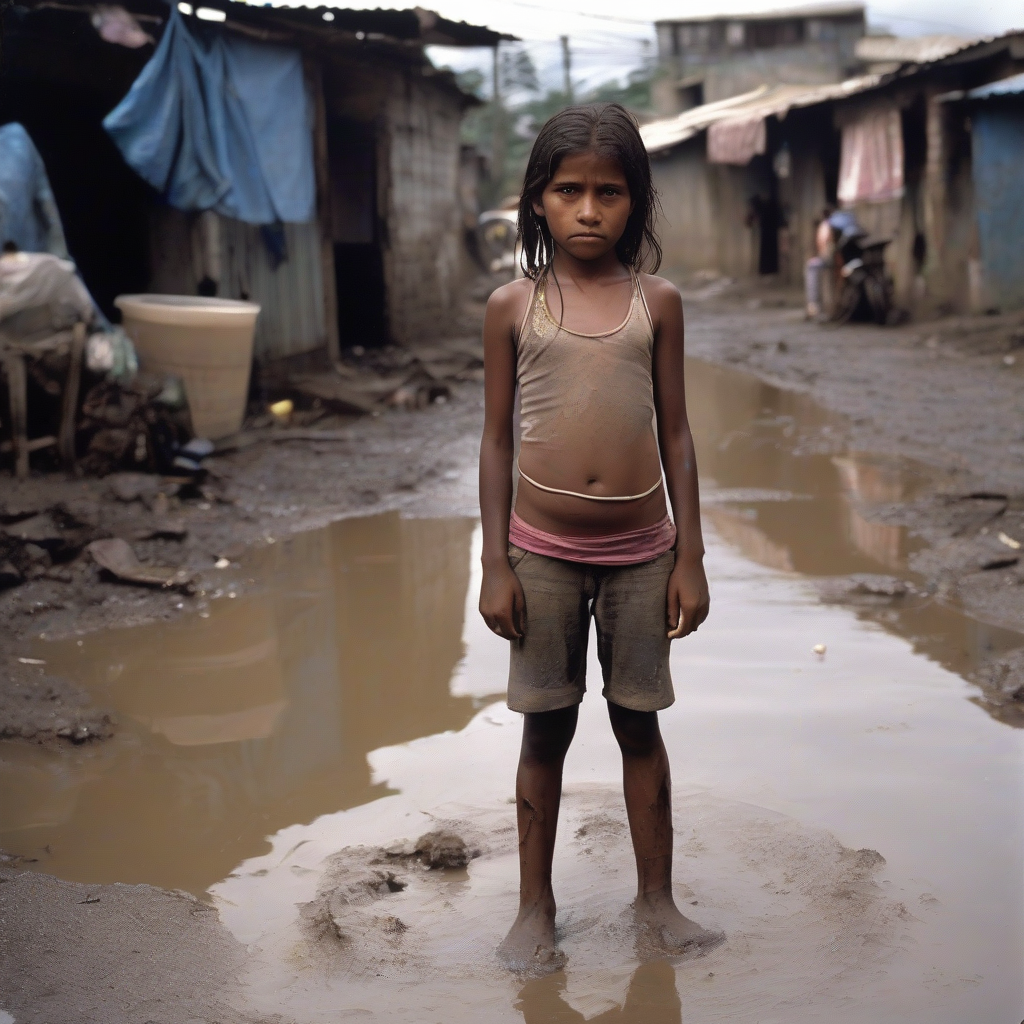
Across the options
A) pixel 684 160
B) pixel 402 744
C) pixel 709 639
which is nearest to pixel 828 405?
pixel 709 639

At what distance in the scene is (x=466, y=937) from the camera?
2379 millimetres

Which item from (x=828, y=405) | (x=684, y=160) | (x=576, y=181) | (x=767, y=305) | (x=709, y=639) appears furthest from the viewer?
(x=684, y=160)

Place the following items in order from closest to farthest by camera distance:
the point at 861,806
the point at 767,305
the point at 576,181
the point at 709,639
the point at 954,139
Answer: the point at 576,181 < the point at 861,806 < the point at 709,639 < the point at 954,139 < the point at 767,305

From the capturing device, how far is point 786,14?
35.9 meters

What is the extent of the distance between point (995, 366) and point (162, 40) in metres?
7.55

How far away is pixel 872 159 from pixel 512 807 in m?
15.1

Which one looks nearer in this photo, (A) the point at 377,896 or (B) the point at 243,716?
(A) the point at 377,896

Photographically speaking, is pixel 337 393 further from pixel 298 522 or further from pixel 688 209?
pixel 688 209

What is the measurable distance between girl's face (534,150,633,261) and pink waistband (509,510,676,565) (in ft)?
1.73

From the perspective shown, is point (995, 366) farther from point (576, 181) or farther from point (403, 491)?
point (576, 181)

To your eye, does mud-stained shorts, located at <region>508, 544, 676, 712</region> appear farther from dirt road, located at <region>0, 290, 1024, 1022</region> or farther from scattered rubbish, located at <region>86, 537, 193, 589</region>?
scattered rubbish, located at <region>86, 537, 193, 589</region>

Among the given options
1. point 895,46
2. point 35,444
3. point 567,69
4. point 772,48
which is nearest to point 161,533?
point 35,444

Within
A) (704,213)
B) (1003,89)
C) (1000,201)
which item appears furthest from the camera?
(704,213)

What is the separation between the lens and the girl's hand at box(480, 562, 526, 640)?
2.21m
